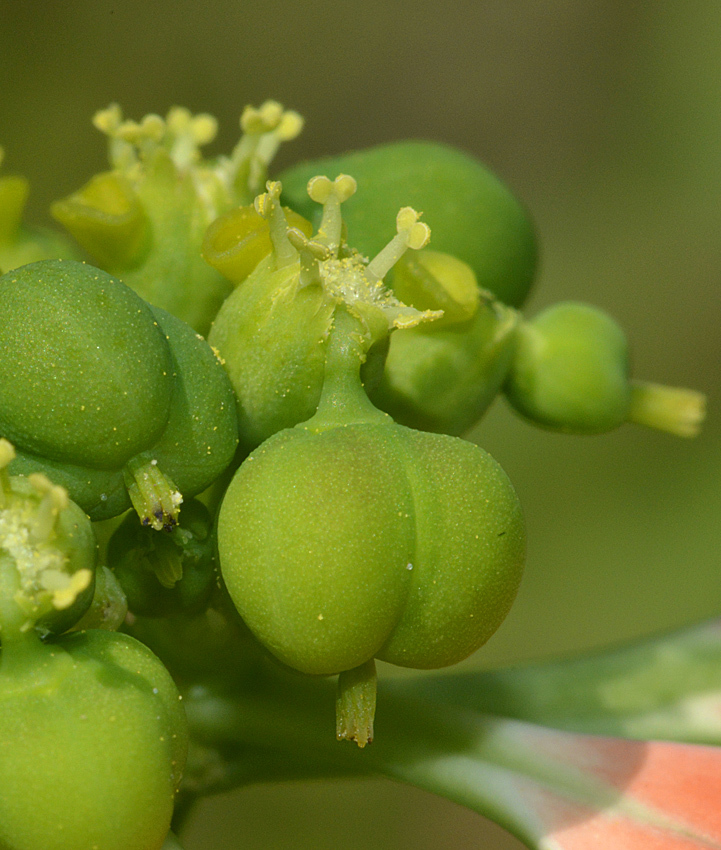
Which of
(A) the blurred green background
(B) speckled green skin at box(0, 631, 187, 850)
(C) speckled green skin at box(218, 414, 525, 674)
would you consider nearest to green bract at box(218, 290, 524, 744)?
(C) speckled green skin at box(218, 414, 525, 674)

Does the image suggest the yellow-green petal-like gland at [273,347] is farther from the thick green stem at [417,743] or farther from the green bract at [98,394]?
the thick green stem at [417,743]

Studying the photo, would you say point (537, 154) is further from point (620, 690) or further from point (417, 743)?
point (417, 743)

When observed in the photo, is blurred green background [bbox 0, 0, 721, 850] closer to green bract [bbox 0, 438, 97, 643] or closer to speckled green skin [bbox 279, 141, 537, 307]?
speckled green skin [bbox 279, 141, 537, 307]

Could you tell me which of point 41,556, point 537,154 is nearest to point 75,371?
point 41,556

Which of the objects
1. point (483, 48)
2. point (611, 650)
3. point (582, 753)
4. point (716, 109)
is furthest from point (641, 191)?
point (582, 753)

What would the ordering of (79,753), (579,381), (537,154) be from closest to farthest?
(79,753) → (579,381) → (537,154)

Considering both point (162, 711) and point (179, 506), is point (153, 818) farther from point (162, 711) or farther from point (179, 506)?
point (179, 506)
